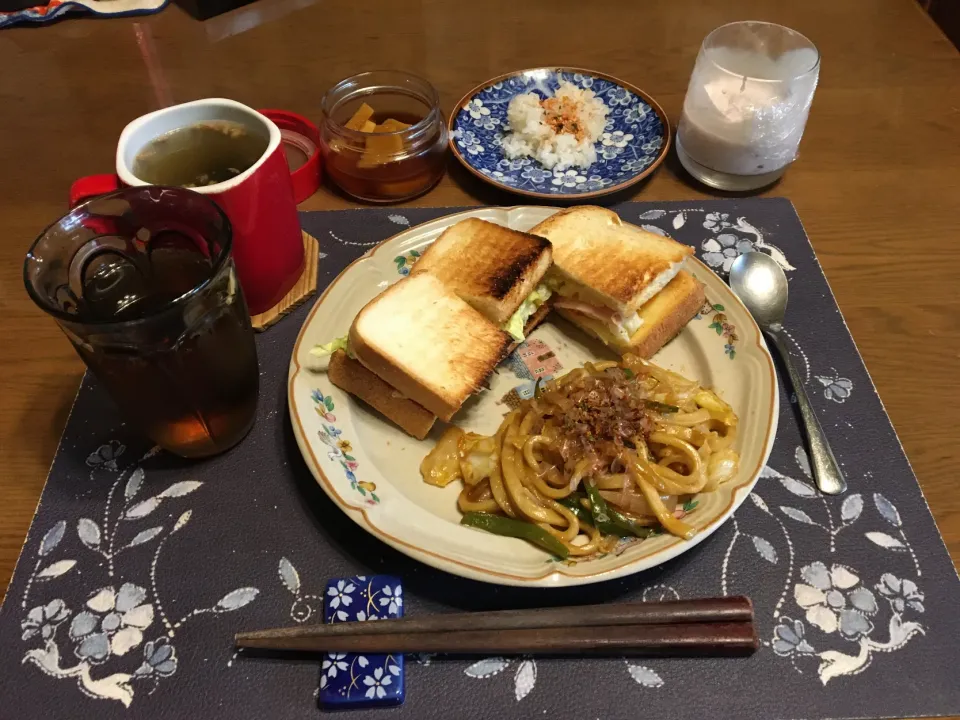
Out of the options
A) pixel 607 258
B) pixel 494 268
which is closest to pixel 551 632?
pixel 494 268

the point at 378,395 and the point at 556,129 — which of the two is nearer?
the point at 378,395

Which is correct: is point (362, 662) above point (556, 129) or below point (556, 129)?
below

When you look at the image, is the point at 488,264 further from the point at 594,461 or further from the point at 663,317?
the point at 594,461

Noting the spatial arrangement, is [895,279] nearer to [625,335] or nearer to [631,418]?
[625,335]

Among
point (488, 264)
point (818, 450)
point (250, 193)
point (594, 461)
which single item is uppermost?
point (250, 193)

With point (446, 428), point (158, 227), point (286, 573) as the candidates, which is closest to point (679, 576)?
point (446, 428)

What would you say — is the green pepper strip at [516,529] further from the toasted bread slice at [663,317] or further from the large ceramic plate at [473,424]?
the toasted bread slice at [663,317]

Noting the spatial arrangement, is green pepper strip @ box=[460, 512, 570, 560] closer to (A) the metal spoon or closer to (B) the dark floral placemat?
(B) the dark floral placemat
